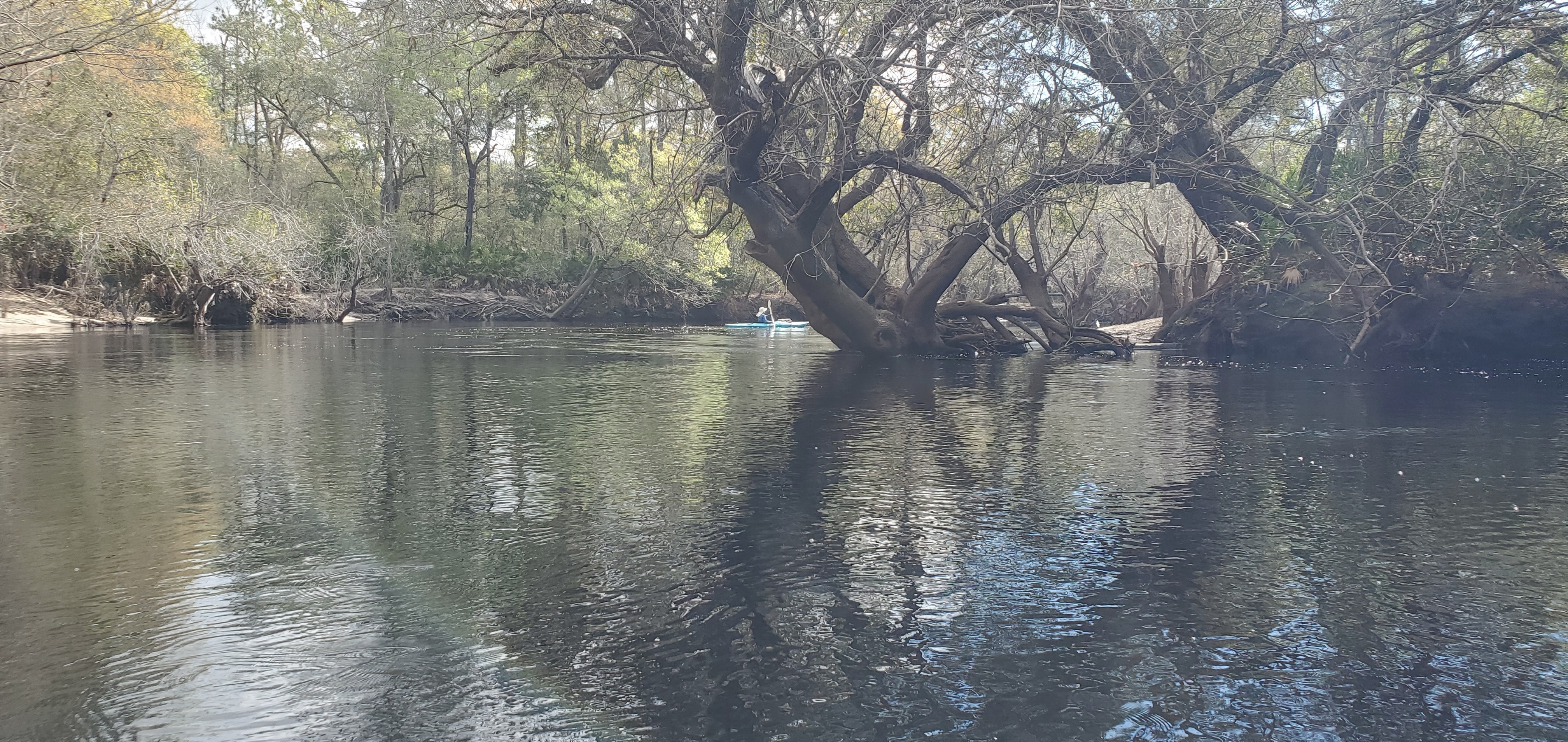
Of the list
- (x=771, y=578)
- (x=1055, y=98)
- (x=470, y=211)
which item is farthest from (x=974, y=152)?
(x=470, y=211)

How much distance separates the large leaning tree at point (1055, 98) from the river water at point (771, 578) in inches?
222

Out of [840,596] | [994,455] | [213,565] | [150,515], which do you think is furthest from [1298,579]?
[150,515]

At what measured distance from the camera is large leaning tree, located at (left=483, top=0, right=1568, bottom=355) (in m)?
14.8

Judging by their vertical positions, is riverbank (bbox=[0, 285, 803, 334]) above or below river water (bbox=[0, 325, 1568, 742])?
above

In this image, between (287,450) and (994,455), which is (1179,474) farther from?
(287,450)

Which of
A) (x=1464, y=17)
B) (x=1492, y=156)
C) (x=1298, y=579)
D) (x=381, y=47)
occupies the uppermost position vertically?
(x=381, y=47)

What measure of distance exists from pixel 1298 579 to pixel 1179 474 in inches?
124

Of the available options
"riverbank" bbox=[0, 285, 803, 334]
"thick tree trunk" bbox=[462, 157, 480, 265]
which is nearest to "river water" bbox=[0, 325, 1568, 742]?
"riverbank" bbox=[0, 285, 803, 334]

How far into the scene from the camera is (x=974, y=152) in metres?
15.7

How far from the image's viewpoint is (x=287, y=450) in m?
9.18

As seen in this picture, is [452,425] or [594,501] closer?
[594,501]

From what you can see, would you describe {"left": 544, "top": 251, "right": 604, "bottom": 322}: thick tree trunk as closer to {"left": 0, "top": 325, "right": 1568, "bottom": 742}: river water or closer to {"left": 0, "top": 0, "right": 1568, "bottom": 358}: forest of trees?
{"left": 0, "top": 0, "right": 1568, "bottom": 358}: forest of trees

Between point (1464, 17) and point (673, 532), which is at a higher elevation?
point (1464, 17)

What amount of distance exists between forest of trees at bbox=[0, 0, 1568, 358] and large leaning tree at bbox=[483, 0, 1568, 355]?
0.26 feet
